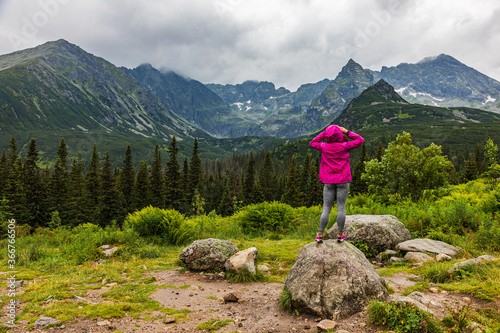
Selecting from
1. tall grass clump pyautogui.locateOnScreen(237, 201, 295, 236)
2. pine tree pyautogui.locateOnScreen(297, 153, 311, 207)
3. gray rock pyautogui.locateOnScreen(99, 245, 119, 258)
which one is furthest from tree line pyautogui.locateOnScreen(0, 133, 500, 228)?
gray rock pyautogui.locateOnScreen(99, 245, 119, 258)

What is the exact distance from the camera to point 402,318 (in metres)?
4.02

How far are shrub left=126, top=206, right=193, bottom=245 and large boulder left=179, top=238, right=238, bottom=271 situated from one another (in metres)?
3.43

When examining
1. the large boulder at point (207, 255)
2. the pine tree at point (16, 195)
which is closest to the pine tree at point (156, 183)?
the pine tree at point (16, 195)

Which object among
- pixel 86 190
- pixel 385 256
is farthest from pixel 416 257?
pixel 86 190

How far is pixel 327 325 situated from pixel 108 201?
161 feet

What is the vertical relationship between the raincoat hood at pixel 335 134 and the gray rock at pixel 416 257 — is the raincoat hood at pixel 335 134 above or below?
above

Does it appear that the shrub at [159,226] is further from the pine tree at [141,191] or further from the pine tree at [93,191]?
the pine tree at [141,191]

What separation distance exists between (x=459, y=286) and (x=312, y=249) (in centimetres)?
302

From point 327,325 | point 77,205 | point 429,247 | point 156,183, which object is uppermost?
point 327,325

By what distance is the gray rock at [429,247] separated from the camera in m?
8.59

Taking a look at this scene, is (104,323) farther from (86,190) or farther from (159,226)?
(86,190)

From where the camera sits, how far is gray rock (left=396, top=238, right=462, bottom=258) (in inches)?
338

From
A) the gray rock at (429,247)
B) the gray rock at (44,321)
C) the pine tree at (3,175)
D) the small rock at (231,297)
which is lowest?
the pine tree at (3,175)

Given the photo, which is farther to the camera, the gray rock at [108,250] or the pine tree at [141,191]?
the pine tree at [141,191]
